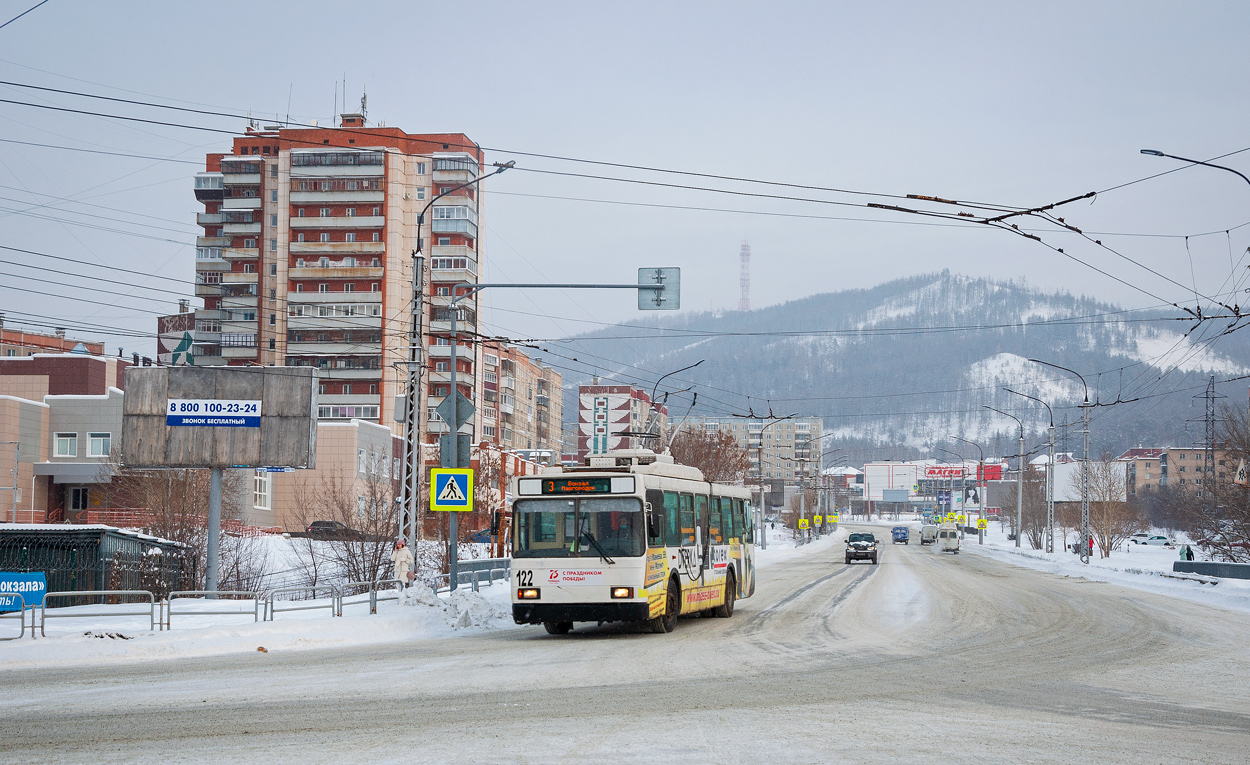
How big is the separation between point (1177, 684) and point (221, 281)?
9878 centimetres

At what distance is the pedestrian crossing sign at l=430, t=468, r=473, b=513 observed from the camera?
72.8 feet

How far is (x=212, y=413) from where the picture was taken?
30.8m

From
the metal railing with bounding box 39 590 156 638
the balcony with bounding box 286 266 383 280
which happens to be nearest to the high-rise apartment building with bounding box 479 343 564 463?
the balcony with bounding box 286 266 383 280

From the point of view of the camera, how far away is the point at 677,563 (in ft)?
67.2

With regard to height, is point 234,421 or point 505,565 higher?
point 234,421

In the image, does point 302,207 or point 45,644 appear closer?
point 45,644

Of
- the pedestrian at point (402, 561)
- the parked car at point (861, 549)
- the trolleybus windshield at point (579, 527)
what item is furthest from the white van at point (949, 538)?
the trolleybus windshield at point (579, 527)

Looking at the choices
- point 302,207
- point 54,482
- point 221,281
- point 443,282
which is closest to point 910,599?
point 54,482

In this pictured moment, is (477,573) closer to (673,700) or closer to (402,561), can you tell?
(402,561)

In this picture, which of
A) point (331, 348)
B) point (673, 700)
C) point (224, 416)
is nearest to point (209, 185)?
point (331, 348)

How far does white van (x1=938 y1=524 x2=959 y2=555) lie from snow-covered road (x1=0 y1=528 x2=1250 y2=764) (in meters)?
66.9

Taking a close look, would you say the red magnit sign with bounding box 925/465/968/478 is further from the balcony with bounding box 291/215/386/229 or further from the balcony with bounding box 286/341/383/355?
the balcony with bounding box 291/215/386/229

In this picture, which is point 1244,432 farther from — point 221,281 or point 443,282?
point 221,281

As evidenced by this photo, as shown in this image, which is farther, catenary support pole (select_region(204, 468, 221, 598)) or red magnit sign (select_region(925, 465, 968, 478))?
red magnit sign (select_region(925, 465, 968, 478))
